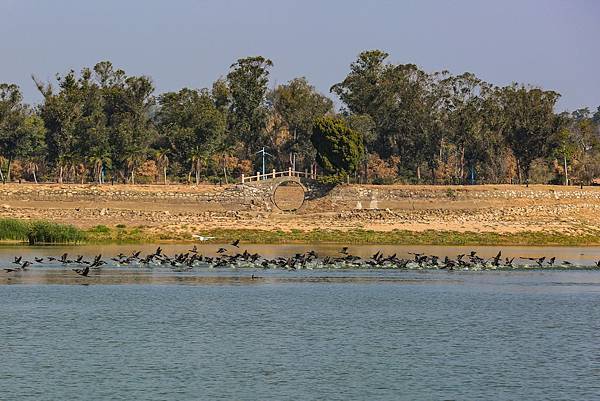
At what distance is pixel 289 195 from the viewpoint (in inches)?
4001

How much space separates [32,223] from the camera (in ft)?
239

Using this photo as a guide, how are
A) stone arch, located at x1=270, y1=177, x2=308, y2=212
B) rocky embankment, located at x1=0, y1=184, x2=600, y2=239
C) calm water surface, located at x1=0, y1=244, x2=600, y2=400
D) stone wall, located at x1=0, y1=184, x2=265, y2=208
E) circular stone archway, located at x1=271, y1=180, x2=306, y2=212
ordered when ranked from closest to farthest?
1. calm water surface, located at x1=0, y1=244, x2=600, y2=400
2. rocky embankment, located at x1=0, y1=184, x2=600, y2=239
3. stone wall, located at x1=0, y1=184, x2=265, y2=208
4. stone arch, located at x1=270, y1=177, x2=308, y2=212
5. circular stone archway, located at x1=271, y1=180, x2=306, y2=212

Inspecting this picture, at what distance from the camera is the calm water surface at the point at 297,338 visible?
89.7ft

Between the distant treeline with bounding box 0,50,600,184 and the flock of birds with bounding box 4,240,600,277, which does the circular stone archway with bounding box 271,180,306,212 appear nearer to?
the distant treeline with bounding box 0,50,600,184

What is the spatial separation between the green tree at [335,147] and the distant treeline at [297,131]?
0.11 m

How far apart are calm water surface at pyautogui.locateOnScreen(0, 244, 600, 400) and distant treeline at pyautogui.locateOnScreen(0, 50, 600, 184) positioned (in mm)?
50687

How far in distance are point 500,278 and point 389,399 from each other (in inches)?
1140

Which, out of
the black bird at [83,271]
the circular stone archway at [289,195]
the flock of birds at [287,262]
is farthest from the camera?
the circular stone archway at [289,195]

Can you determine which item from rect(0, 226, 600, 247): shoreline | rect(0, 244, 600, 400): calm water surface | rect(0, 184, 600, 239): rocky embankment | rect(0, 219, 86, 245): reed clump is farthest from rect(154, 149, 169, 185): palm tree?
rect(0, 244, 600, 400): calm water surface

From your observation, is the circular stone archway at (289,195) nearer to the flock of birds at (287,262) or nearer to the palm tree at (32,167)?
the palm tree at (32,167)

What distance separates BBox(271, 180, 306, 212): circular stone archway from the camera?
96.7 m

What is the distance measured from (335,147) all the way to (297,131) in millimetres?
20441

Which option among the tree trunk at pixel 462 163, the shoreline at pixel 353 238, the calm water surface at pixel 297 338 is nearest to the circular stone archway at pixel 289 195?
the shoreline at pixel 353 238

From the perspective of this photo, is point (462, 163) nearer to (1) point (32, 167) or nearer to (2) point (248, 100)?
(2) point (248, 100)
